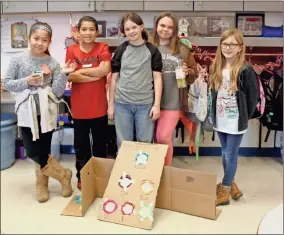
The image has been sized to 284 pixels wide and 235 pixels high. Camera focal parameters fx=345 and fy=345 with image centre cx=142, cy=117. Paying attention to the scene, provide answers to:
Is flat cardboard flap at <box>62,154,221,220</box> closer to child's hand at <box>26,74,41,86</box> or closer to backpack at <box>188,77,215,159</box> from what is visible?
backpack at <box>188,77,215,159</box>

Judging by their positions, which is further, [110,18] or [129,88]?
[110,18]

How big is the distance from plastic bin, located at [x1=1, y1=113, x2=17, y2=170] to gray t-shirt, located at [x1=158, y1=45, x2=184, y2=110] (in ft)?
4.23

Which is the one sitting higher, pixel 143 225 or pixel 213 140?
pixel 213 140

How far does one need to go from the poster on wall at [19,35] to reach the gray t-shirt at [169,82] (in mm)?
1451

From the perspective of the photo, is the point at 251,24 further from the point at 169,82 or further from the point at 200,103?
the point at 169,82

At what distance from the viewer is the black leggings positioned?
183 cm

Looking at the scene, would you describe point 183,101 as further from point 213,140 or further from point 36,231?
point 36,231

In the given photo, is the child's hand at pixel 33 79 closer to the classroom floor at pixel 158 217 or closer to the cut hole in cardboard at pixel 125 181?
the classroom floor at pixel 158 217

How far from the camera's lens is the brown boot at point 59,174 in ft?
6.48

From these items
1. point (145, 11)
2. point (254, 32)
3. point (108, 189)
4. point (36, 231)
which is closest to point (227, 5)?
point (254, 32)

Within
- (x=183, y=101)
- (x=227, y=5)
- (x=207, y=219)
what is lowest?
(x=207, y=219)

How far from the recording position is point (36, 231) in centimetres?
151

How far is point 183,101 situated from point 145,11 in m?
0.97

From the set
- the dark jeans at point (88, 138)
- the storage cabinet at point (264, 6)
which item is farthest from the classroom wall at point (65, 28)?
the dark jeans at point (88, 138)
